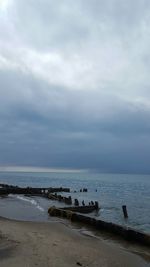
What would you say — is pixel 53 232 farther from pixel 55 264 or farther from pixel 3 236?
pixel 55 264

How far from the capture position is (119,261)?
13.4 meters

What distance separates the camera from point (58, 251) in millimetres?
14430

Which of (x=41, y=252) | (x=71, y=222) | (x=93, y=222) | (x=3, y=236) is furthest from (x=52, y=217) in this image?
(x=41, y=252)

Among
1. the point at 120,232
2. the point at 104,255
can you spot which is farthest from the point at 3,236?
the point at 120,232

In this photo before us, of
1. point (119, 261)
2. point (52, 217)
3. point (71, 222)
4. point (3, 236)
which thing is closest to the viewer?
point (119, 261)

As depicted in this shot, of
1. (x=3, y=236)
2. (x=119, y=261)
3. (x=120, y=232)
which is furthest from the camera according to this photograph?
(x=120, y=232)

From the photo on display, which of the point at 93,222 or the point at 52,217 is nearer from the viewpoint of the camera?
the point at 93,222

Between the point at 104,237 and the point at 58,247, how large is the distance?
4414 millimetres

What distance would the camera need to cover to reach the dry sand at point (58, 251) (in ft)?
41.1

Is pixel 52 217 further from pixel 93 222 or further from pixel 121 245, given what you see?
pixel 121 245

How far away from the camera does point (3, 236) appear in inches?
650

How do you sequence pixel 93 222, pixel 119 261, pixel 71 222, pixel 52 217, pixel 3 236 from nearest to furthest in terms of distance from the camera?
pixel 119 261 → pixel 3 236 → pixel 93 222 → pixel 71 222 → pixel 52 217

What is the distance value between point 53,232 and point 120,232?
12.2ft

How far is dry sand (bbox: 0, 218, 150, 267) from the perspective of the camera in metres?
12.5
